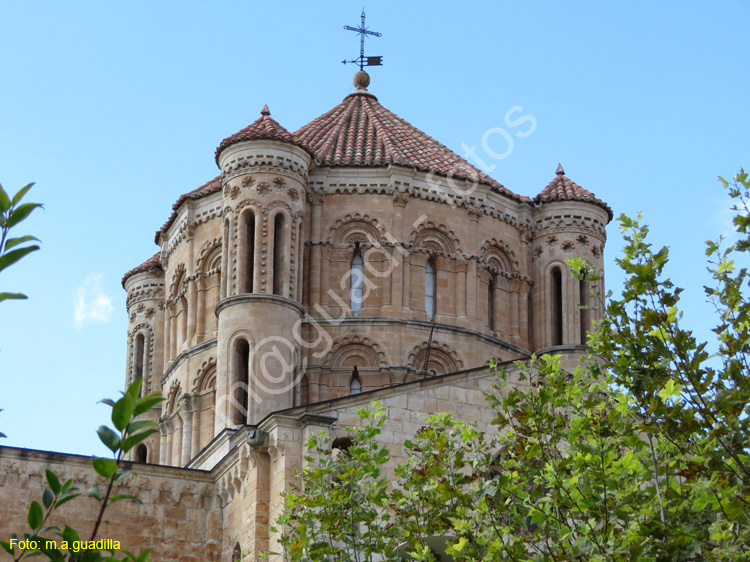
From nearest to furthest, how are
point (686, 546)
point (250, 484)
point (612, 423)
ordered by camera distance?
point (686, 546) → point (612, 423) → point (250, 484)

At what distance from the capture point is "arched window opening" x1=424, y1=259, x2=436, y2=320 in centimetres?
3083

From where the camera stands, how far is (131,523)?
24.1m

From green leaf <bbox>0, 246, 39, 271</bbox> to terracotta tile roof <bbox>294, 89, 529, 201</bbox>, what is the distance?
25.2 meters

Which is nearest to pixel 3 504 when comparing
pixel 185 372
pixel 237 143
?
pixel 185 372

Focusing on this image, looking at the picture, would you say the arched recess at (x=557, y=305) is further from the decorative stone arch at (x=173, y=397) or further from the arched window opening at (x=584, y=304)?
the decorative stone arch at (x=173, y=397)

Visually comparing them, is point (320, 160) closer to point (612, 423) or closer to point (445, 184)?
point (445, 184)

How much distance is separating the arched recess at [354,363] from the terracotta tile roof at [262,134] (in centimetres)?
477

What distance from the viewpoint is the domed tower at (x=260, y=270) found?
2748 cm

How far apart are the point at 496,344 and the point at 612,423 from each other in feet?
58.3

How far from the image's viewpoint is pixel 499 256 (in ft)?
106

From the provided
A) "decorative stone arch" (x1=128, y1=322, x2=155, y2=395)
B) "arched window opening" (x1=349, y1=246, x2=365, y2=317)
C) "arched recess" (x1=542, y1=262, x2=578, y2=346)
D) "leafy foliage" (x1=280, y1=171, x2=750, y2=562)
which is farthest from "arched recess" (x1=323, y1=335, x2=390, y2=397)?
"leafy foliage" (x1=280, y1=171, x2=750, y2=562)

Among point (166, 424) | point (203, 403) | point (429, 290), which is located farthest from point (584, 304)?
point (166, 424)

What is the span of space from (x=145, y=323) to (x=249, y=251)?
6873mm

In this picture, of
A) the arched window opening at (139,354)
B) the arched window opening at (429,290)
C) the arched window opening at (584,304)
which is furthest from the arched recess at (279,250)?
the arched window opening at (584,304)
